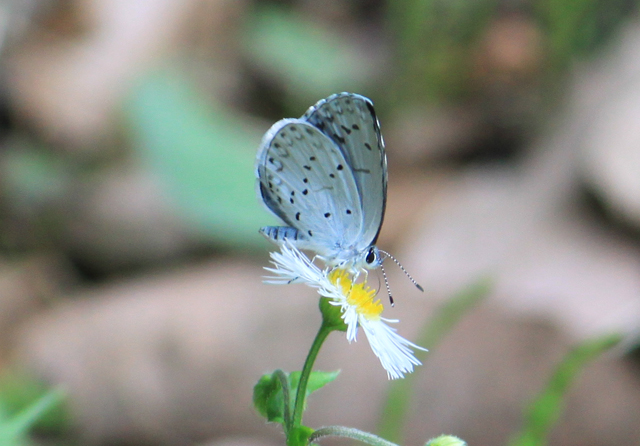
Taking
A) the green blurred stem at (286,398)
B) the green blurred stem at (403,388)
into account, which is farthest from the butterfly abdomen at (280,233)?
the green blurred stem at (403,388)

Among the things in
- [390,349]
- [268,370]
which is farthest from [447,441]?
[268,370]

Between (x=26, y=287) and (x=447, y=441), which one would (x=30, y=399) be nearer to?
(x=26, y=287)

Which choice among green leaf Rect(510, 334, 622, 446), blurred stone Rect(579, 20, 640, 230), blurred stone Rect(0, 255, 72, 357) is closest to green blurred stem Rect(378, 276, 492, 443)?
green leaf Rect(510, 334, 622, 446)

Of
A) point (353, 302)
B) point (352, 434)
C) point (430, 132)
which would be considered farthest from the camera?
point (430, 132)

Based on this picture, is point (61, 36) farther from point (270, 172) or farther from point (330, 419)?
point (270, 172)

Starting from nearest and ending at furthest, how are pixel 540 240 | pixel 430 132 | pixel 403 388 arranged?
pixel 403 388
pixel 540 240
pixel 430 132

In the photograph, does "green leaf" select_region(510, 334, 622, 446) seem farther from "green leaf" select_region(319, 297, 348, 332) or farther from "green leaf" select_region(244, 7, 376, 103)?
"green leaf" select_region(244, 7, 376, 103)
